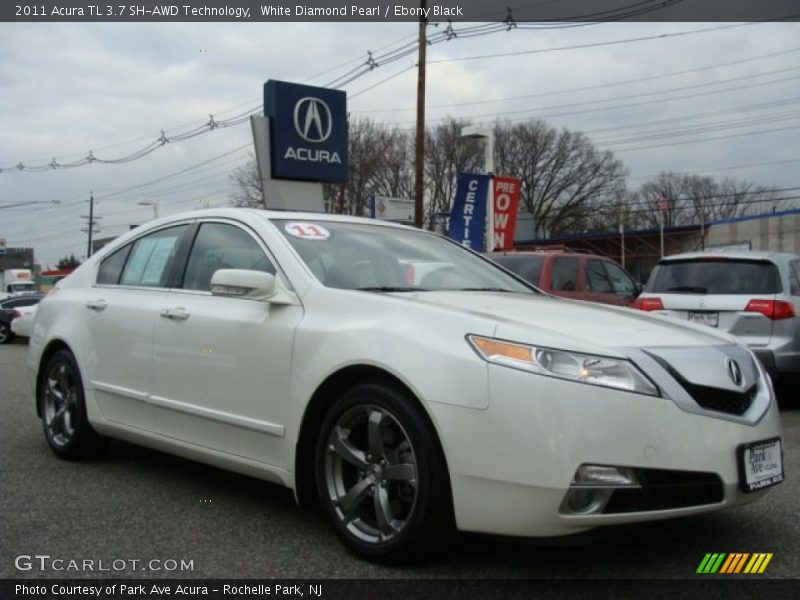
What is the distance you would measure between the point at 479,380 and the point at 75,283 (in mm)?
3592

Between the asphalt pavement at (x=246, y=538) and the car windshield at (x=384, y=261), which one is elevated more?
the car windshield at (x=384, y=261)

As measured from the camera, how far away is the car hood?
3004 millimetres

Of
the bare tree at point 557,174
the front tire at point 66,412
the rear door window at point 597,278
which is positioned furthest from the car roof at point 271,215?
the bare tree at point 557,174

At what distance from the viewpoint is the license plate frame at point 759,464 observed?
300 centimetres

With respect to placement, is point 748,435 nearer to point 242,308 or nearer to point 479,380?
point 479,380

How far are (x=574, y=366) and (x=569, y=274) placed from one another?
7.38 meters

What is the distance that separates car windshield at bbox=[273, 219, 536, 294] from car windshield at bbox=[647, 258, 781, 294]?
3977 mm

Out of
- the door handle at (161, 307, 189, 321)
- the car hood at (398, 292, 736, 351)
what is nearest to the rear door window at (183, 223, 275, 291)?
the door handle at (161, 307, 189, 321)

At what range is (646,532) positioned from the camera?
366 cm

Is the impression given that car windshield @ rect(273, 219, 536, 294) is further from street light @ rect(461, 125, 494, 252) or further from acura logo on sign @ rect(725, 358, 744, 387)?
street light @ rect(461, 125, 494, 252)

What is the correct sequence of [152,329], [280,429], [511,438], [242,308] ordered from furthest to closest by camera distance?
[152,329] → [242,308] → [280,429] → [511,438]

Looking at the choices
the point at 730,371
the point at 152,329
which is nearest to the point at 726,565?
the point at 730,371

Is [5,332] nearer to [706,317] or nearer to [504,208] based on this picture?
[504,208]

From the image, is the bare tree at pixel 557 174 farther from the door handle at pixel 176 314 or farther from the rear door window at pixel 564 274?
the door handle at pixel 176 314
